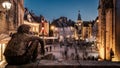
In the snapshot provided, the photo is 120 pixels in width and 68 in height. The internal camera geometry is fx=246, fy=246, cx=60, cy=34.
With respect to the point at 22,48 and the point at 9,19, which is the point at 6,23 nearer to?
the point at 9,19

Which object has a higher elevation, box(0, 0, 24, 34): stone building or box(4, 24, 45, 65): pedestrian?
box(0, 0, 24, 34): stone building

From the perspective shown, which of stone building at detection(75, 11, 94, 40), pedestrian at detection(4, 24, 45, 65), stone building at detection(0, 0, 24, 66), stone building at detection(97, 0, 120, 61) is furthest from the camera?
stone building at detection(75, 11, 94, 40)

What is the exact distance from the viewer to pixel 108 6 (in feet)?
86.0

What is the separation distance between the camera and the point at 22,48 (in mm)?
7031

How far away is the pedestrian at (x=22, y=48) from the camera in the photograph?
6918 millimetres

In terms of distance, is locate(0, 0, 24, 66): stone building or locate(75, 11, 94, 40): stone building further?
locate(75, 11, 94, 40): stone building

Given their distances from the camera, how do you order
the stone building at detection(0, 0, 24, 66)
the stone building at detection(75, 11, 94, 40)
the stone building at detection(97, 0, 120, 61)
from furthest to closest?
the stone building at detection(75, 11, 94, 40)
the stone building at detection(97, 0, 120, 61)
the stone building at detection(0, 0, 24, 66)

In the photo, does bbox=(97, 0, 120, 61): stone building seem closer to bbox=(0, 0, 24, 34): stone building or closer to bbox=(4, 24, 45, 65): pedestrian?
bbox=(0, 0, 24, 34): stone building

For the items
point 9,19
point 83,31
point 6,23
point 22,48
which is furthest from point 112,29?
point 83,31

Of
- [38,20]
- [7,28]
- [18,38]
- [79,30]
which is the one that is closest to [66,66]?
[18,38]

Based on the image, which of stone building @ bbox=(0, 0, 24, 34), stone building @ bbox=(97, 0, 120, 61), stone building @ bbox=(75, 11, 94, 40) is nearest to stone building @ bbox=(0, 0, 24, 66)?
stone building @ bbox=(0, 0, 24, 34)

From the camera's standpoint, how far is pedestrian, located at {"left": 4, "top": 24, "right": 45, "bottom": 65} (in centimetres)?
692

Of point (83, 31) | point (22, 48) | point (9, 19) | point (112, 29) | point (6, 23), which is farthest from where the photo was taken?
point (83, 31)

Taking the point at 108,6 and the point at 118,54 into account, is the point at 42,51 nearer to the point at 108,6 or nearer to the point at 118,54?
the point at 118,54
